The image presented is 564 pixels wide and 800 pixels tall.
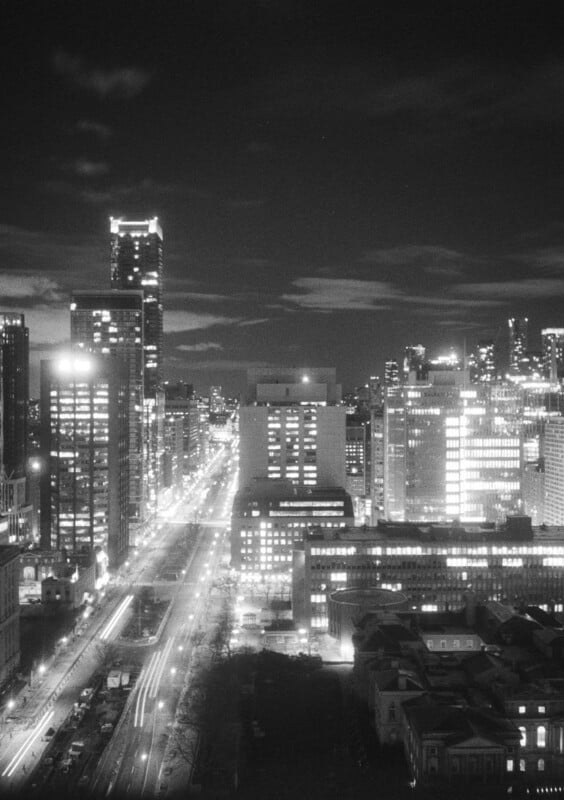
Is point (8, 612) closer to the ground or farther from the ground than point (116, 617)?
farther from the ground

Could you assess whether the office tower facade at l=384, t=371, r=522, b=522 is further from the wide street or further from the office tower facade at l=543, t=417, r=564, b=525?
the wide street

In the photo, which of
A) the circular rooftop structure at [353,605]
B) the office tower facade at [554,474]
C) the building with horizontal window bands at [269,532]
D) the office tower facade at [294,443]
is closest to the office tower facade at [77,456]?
the building with horizontal window bands at [269,532]

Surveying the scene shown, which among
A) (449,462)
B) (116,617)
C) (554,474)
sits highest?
(449,462)

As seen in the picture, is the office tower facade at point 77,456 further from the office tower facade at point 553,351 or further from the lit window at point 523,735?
the office tower facade at point 553,351

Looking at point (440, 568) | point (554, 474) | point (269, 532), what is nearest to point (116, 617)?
point (269, 532)

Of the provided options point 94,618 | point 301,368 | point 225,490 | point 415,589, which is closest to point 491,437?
point 301,368

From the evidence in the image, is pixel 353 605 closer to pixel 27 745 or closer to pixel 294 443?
pixel 27 745
